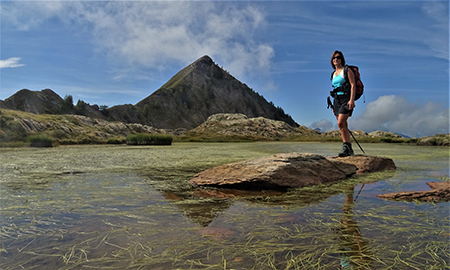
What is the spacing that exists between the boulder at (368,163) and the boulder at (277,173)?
1.09 meters

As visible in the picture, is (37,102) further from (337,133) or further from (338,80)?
(338,80)

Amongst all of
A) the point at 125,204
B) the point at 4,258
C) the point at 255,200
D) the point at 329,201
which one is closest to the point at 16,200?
the point at 125,204

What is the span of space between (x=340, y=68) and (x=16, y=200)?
8.23m

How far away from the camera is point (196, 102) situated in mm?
114000

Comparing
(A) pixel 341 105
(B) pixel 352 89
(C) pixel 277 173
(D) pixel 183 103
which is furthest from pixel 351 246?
(D) pixel 183 103

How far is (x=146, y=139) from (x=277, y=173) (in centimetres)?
2408

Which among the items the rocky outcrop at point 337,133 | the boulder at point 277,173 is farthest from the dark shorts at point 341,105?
the rocky outcrop at point 337,133

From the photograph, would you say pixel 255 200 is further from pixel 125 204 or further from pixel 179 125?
pixel 179 125

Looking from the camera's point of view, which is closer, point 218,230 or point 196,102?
point 218,230

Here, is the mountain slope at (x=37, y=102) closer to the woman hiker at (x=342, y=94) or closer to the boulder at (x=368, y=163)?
the woman hiker at (x=342, y=94)

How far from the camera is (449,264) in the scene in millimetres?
2002

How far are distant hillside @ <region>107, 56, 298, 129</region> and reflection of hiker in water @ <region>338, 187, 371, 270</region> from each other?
8472cm

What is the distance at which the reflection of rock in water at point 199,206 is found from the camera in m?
3.10

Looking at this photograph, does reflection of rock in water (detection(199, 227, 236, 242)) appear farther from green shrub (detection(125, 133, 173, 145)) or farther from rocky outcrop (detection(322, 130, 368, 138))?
rocky outcrop (detection(322, 130, 368, 138))
